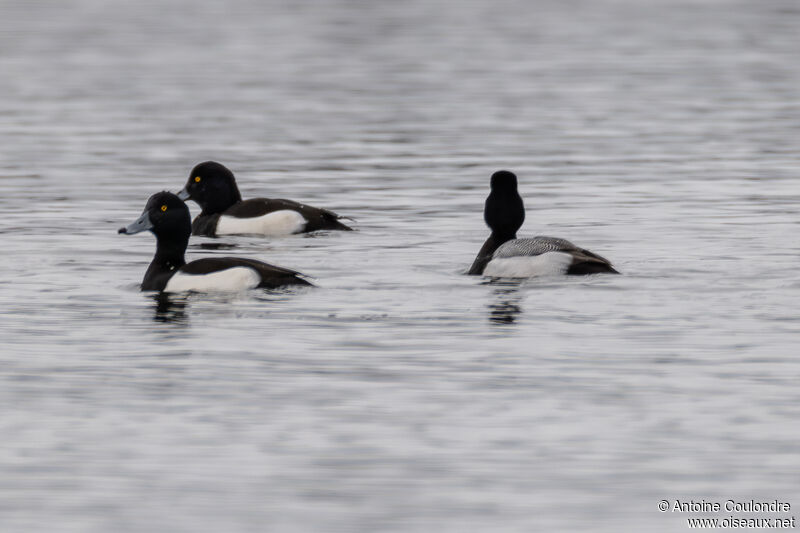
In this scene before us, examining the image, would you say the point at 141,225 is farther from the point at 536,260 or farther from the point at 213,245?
the point at 536,260

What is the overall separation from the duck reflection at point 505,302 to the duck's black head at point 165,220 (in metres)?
3.31

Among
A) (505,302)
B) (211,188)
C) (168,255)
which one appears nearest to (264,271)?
(168,255)

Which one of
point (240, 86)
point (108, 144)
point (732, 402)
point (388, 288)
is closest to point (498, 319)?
point (388, 288)

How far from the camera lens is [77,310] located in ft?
51.8

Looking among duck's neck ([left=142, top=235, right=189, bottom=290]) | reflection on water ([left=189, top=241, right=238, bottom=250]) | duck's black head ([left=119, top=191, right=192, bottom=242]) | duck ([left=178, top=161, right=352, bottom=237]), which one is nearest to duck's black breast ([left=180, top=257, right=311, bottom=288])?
duck's neck ([left=142, top=235, right=189, bottom=290])

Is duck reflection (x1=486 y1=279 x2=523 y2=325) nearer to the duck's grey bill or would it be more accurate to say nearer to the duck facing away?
the duck facing away

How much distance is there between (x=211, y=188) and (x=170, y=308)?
22.3 feet

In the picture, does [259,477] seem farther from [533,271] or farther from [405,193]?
[405,193]

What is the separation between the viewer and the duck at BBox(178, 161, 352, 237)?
70.5 ft

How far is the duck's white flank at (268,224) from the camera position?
70.7 feet

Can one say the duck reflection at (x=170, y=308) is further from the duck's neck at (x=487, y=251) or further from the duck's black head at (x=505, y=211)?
the duck's black head at (x=505, y=211)

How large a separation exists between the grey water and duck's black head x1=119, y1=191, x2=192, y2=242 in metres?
0.62

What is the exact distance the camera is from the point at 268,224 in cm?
2177

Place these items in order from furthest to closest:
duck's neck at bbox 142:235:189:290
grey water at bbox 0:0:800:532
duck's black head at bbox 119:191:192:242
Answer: duck's black head at bbox 119:191:192:242
duck's neck at bbox 142:235:189:290
grey water at bbox 0:0:800:532
